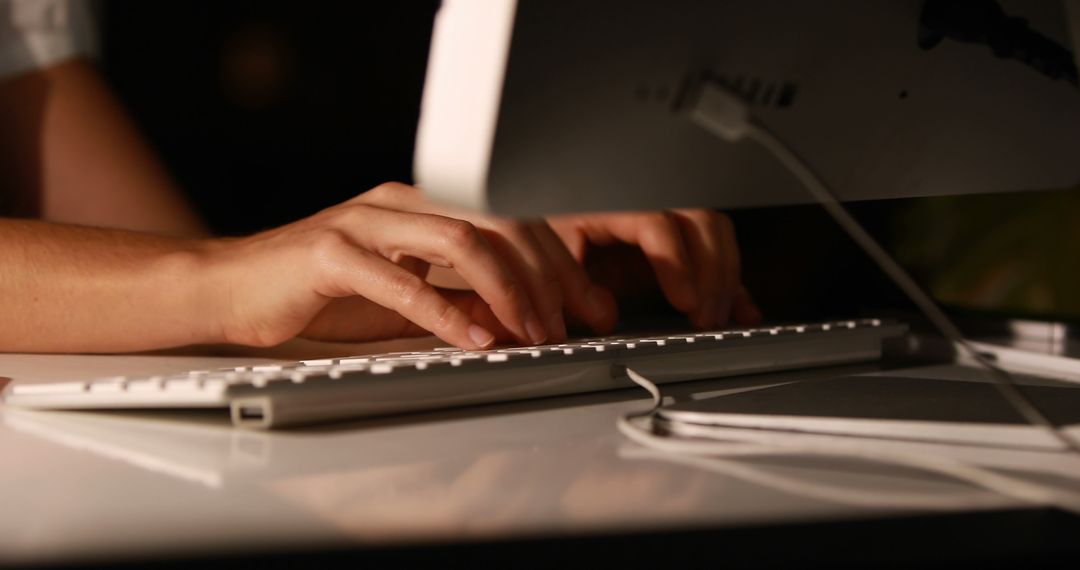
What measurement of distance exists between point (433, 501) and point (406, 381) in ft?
0.51

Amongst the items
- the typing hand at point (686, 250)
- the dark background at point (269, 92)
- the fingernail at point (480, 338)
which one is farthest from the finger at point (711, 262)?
the dark background at point (269, 92)

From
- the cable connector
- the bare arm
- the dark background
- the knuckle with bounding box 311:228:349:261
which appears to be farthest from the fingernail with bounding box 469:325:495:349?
the dark background

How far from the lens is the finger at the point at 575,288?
0.79 meters

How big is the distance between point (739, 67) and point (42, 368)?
579mm

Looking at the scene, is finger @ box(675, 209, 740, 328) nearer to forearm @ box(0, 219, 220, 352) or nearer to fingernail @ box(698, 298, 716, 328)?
fingernail @ box(698, 298, 716, 328)

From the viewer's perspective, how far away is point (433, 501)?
0.35 metres

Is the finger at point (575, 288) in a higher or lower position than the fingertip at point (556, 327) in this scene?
higher

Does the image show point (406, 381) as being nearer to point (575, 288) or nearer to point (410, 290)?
point (410, 290)

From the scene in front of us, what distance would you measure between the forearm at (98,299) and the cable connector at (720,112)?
1.61 feet

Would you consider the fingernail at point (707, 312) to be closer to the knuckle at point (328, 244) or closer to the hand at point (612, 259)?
the hand at point (612, 259)

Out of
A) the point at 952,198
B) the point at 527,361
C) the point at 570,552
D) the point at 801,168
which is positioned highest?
the point at 952,198

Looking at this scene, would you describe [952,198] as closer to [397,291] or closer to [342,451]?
[397,291]

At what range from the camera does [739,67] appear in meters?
0.48

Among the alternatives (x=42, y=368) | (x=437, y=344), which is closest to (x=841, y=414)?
(x=437, y=344)
